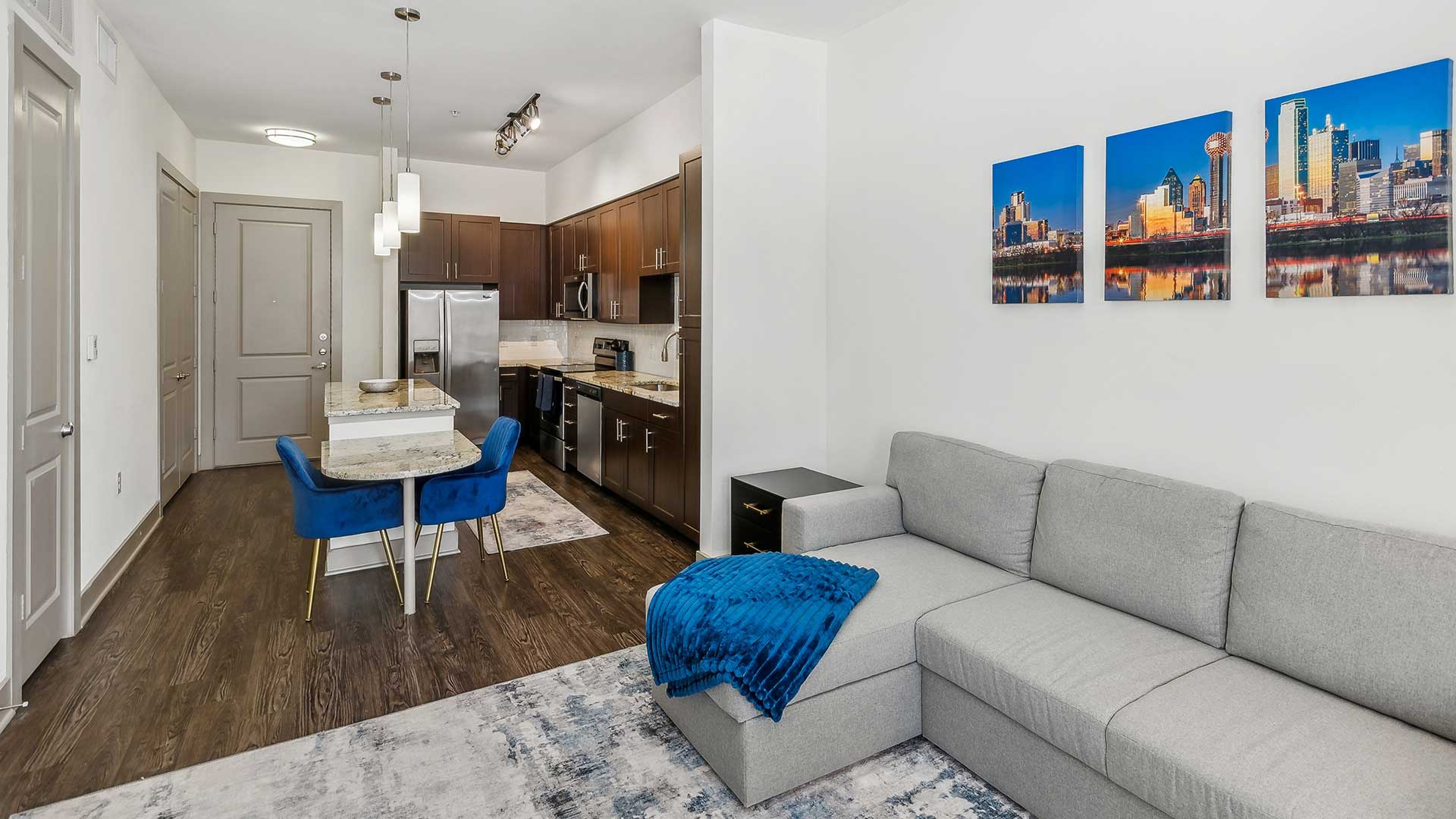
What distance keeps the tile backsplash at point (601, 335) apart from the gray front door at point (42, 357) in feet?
12.0

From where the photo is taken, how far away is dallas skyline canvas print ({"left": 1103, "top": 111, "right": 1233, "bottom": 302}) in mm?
2400

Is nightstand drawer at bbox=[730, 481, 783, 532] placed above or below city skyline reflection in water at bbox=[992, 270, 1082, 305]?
below

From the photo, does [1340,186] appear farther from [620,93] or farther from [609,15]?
[620,93]

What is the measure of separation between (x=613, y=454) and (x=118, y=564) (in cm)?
279

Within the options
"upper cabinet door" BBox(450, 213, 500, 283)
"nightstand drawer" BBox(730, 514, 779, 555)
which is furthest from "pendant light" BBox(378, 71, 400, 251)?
"nightstand drawer" BBox(730, 514, 779, 555)

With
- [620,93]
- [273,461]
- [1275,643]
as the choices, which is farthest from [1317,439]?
[273,461]

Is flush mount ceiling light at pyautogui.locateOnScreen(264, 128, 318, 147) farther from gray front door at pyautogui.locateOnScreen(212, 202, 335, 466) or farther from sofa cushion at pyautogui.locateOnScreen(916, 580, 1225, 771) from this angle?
sofa cushion at pyautogui.locateOnScreen(916, 580, 1225, 771)

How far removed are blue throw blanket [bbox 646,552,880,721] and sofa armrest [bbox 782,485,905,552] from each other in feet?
1.35

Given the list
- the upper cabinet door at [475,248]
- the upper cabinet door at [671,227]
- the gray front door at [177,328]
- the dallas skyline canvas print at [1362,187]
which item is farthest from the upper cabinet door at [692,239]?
the upper cabinet door at [475,248]

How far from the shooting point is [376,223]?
17.4 ft

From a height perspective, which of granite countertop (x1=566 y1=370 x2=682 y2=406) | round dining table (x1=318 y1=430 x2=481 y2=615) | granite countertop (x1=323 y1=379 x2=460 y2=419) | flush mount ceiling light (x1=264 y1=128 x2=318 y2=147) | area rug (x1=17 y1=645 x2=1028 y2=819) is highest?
flush mount ceiling light (x1=264 y1=128 x2=318 y2=147)

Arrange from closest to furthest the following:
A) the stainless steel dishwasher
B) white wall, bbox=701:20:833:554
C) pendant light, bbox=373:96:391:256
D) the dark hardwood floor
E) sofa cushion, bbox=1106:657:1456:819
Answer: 1. sofa cushion, bbox=1106:657:1456:819
2. the dark hardwood floor
3. white wall, bbox=701:20:833:554
4. pendant light, bbox=373:96:391:256
5. the stainless steel dishwasher

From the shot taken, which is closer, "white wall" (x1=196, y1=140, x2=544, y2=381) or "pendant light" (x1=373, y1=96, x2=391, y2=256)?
"pendant light" (x1=373, y1=96, x2=391, y2=256)

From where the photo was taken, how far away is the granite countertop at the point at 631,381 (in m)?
4.72
